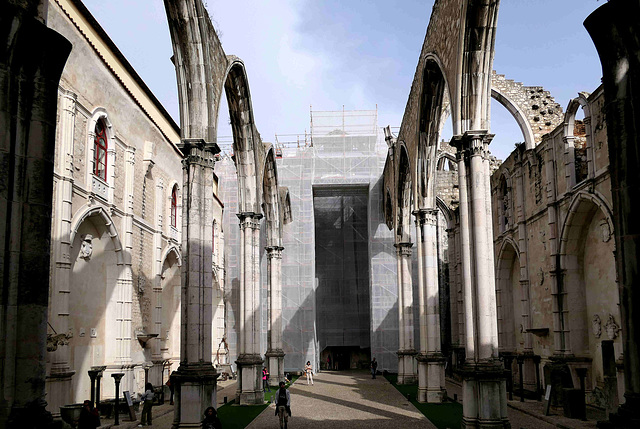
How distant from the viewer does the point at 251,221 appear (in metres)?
19.0

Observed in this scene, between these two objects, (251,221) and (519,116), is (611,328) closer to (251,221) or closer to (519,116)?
(519,116)

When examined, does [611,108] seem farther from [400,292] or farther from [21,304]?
[400,292]

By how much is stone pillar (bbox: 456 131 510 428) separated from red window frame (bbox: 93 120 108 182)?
9.13 meters

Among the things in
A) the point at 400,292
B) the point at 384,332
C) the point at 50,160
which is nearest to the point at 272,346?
the point at 400,292

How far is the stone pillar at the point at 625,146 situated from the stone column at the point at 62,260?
11.4m

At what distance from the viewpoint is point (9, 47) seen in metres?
4.20

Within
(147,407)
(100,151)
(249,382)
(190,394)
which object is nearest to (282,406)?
(190,394)

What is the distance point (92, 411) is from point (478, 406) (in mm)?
6494

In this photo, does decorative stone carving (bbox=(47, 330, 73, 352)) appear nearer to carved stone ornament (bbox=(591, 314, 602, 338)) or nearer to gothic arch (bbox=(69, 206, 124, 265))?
gothic arch (bbox=(69, 206, 124, 265))

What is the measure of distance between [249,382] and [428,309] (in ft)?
18.5

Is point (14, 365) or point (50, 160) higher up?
point (50, 160)

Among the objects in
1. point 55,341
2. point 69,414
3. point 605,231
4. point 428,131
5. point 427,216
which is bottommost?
point 69,414

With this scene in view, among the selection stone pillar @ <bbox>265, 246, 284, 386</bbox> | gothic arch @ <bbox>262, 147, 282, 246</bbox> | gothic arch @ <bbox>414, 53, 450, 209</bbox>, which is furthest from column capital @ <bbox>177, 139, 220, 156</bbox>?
stone pillar @ <bbox>265, 246, 284, 386</bbox>

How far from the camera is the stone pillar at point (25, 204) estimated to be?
4.05m
